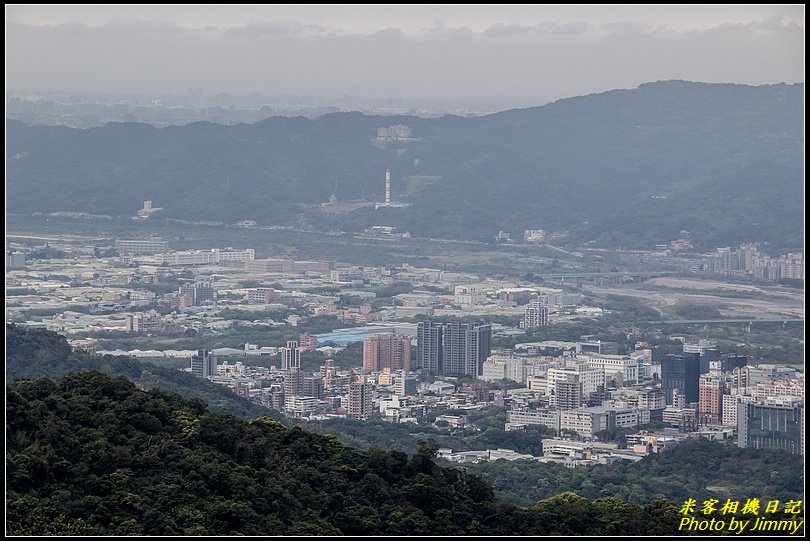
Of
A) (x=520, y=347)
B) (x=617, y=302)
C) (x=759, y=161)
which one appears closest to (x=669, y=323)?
(x=617, y=302)

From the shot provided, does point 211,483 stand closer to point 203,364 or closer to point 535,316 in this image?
point 203,364

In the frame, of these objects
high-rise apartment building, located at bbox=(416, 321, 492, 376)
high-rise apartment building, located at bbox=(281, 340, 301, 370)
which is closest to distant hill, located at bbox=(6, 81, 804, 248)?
high-rise apartment building, located at bbox=(416, 321, 492, 376)

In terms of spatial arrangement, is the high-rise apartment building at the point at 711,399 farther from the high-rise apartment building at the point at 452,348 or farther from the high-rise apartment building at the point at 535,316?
the high-rise apartment building at the point at 535,316

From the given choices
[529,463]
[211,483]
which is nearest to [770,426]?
[529,463]

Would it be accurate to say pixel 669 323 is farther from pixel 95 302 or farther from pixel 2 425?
pixel 2 425

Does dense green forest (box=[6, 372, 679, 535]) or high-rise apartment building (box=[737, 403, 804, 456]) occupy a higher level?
dense green forest (box=[6, 372, 679, 535])

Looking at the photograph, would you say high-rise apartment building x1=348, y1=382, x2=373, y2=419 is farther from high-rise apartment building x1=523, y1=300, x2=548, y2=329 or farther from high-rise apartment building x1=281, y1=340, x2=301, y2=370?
high-rise apartment building x1=523, y1=300, x2=548, y2=329

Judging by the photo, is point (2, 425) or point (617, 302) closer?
point (2, 425)
